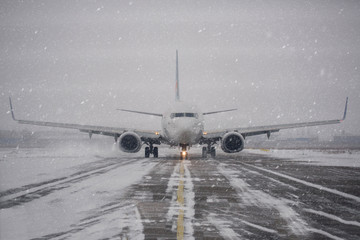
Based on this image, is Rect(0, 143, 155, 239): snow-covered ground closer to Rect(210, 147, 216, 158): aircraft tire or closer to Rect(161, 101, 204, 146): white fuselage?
Rect(161, 101, 204, 146): white fuselage

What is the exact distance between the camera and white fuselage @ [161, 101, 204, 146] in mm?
24297

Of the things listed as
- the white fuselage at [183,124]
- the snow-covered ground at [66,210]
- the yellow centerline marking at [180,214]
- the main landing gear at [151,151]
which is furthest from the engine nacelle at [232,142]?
the yellow centerline marking at [180,214]

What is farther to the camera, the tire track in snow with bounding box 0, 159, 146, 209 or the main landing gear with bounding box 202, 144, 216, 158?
the main landing gear with bounding box 202, 144, 216, 158

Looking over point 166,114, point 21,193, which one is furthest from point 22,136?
point 21,193

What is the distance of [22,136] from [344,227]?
115110 mm

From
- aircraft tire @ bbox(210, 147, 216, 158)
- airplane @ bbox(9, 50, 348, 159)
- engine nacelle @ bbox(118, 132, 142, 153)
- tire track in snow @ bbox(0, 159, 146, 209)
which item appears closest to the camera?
tire track in snow @ bbox(0, 159, 146, 209)

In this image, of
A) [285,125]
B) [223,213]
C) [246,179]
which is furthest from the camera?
[285,125]

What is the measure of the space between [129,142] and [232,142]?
7712 mm

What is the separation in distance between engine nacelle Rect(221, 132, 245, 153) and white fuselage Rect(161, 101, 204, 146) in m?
1.94

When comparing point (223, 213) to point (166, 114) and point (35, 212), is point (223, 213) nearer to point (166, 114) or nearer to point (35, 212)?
point (35, 212)

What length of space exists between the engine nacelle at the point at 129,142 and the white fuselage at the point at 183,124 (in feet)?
7.83

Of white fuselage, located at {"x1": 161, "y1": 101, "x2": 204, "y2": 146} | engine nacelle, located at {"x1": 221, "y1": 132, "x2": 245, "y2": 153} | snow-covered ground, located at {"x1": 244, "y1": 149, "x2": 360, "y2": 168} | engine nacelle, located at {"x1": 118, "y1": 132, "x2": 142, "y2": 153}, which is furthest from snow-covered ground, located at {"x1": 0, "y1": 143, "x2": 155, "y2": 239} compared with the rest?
snow-covered ground, located at {"x1": 244, "y1": 149, "x2": 360, "y2": 168}

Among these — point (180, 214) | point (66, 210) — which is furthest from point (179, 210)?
point (66, 210)

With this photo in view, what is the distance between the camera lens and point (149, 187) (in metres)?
11.4
